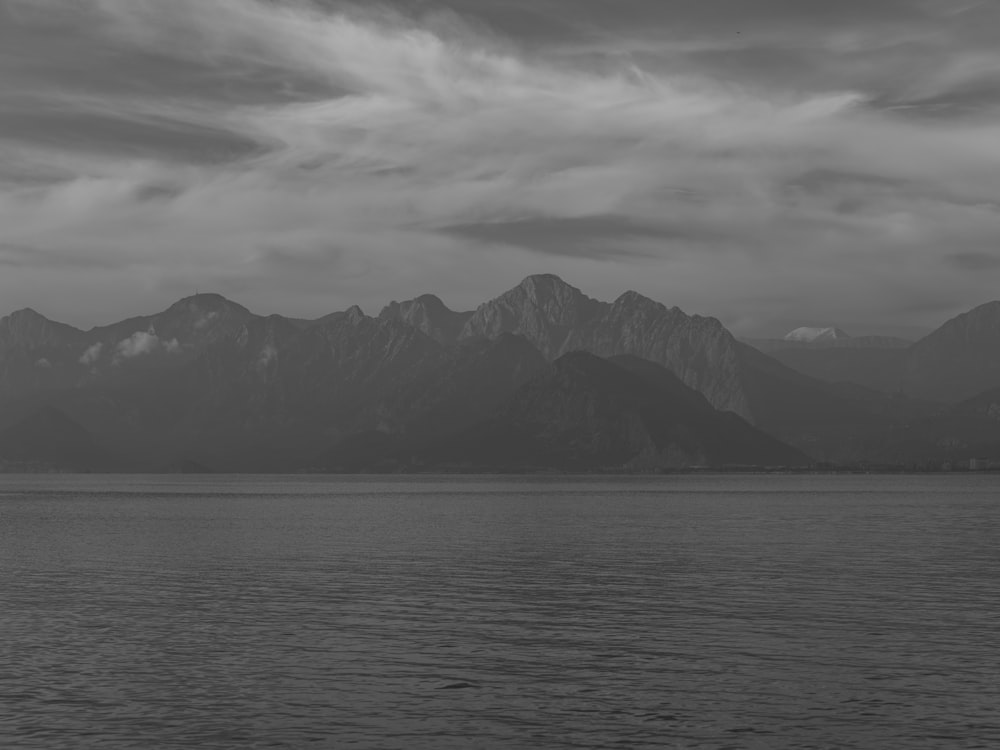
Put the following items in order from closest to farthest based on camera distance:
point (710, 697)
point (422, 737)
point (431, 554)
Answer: point (422, 737) → point (710, 697) → point (431, 554)

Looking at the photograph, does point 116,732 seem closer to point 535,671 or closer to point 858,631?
point 535,671

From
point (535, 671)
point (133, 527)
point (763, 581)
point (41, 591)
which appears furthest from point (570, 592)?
point (133, 527)

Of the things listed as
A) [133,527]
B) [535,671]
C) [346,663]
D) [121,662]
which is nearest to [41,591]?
[121,662]

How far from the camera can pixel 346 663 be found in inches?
2331

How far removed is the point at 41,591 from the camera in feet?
301

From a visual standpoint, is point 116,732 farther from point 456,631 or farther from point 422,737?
point 456,631

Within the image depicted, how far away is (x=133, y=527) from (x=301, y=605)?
120 meters

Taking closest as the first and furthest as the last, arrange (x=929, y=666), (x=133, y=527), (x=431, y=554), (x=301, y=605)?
1. (x=929, y=666)
2. (x=301, y=605)
3. (x=431, y=554)
4. (x=133, y=527)

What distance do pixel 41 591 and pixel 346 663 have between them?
1675 inches

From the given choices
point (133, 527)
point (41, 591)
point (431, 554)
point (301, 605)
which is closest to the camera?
point (301, 605)

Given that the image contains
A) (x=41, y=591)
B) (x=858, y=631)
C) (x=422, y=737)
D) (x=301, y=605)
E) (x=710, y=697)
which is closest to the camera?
(x=422, y=737)

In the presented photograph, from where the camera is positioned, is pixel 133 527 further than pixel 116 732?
Yes

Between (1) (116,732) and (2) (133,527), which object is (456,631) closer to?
(1) (116,732)

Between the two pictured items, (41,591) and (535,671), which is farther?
(41,591)
